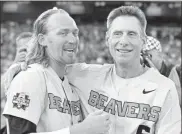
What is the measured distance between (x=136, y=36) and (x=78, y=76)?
16.8 inches

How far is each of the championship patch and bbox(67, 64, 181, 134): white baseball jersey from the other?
433 mm

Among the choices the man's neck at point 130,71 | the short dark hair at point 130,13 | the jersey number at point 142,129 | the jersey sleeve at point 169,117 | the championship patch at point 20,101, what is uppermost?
the short dark hair at point 130,13

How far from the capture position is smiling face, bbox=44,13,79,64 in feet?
6.36

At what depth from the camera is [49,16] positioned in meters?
1.97

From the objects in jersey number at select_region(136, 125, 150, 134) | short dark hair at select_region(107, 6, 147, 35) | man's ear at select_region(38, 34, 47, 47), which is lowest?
jersey number at select_region(136, 125, 150, 134)

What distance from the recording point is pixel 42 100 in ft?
5.95

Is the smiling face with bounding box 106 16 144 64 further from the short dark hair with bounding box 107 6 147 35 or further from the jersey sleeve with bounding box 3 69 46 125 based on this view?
the jersey sleeve with bounding box 3 69 46 125

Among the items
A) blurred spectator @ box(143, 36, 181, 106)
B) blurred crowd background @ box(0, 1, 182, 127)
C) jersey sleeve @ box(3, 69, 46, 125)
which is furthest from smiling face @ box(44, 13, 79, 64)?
blurred crowd background @ box(0, 1, 182, 127)

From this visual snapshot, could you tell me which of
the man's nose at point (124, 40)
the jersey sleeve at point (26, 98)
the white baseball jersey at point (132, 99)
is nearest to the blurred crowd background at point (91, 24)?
the white baseball jersey at point (132, 99)

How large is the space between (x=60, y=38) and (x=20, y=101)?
40cm

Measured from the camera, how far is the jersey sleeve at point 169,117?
188cm

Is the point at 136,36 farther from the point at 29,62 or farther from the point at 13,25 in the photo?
the point at 13,25

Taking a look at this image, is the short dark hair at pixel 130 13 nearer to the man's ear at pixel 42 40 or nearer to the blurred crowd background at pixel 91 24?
the man's ear at pixel 42 40

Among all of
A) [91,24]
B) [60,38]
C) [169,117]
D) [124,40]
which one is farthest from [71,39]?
[91,24]
